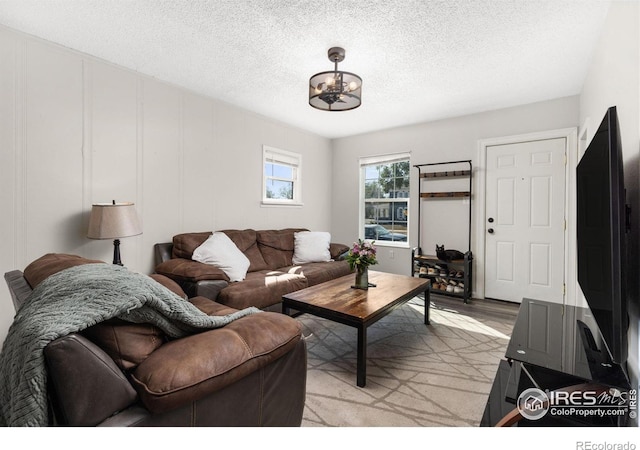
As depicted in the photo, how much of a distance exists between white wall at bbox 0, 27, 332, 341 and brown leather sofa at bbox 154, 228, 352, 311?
277mm

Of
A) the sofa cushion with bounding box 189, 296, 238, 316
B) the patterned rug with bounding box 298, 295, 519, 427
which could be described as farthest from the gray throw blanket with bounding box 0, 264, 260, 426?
the patterned rug with bounding box 298, 295, 519, 427

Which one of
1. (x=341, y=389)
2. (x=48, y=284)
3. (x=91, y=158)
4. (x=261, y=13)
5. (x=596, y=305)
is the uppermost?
(x=261, y=13)

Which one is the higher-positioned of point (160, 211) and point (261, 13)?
point (261, 13)

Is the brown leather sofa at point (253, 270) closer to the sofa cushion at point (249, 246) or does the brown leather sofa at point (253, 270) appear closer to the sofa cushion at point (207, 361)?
the sofa cushion at point (249, 246)

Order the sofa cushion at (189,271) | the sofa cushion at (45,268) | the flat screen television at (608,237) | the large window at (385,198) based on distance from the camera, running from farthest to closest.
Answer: the large window at (385,198)
the sofa cushion at (189,271)
the sofa cushion at (45,268)
the flat screen television at (608,237)

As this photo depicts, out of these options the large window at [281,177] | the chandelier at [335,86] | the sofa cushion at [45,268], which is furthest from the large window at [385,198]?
the sofa cushion at [45,268]

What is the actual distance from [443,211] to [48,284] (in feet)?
14.1

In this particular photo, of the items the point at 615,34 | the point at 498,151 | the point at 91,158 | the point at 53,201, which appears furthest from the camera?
the point at 498,151

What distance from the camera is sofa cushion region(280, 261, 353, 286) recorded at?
3.37 metres

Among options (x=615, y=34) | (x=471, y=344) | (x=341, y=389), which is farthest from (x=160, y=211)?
(x=615, y=34)

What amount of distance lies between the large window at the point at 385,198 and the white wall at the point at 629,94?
267 cm

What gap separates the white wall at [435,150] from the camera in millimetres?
3656

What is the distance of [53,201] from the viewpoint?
2449 mm

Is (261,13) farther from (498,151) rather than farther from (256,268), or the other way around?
(498,151)
